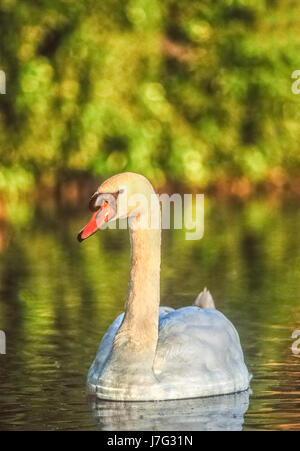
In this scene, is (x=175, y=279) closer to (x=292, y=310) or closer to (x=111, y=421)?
(x=292, y=310)

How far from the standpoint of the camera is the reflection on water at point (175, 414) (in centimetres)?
931

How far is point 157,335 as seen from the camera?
33.9 ft

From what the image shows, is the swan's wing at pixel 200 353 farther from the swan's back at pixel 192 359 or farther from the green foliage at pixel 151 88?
the green foliage at pixel 151 88

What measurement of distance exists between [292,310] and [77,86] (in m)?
16.7

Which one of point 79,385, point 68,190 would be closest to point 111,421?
point 79,385

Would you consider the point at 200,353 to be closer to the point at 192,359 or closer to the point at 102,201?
the point at 192,359

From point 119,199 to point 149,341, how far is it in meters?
0.96

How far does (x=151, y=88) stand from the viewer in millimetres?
31344

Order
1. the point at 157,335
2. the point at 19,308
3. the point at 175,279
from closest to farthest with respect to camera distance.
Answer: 1. the point at 157,335
2. the point at 19,308
3. the point at 175,279

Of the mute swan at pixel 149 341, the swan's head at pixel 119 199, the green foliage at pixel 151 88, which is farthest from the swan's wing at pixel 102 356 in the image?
the green foliage at pixel 151 88

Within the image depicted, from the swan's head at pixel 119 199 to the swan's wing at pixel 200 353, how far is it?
0.82 m

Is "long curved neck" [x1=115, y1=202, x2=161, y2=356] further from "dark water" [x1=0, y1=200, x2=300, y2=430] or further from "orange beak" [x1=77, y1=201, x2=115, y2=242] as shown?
"dark water" [x1=0, y1=200, x2=300, y2=430]
